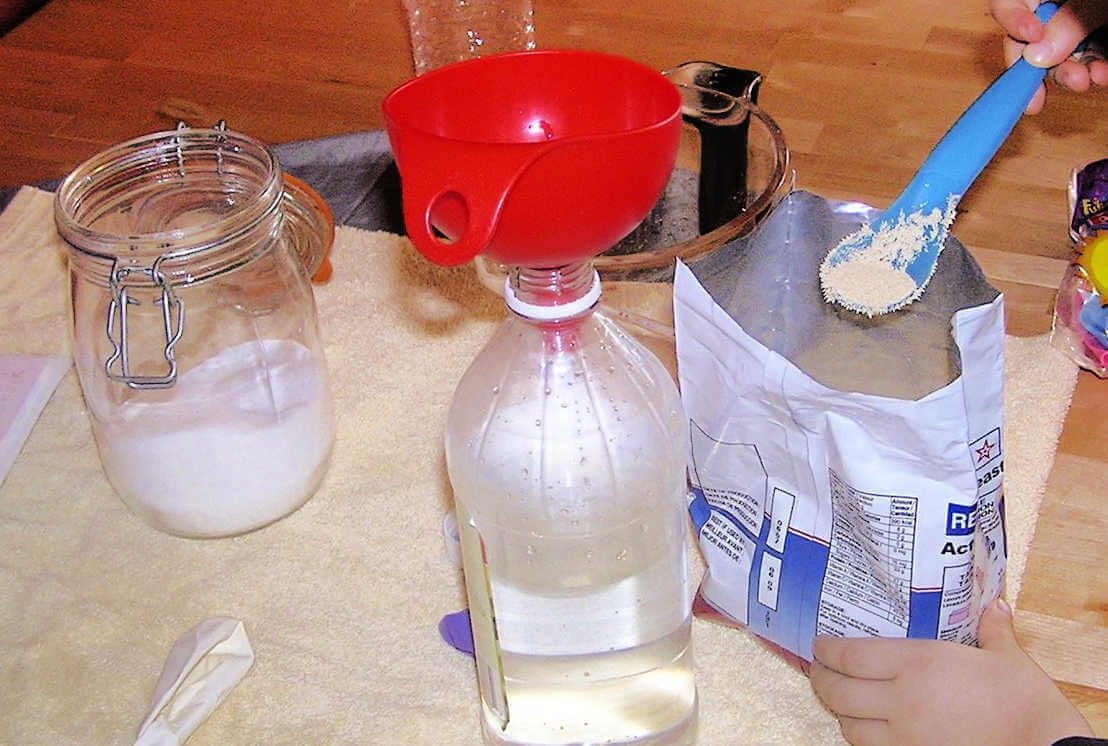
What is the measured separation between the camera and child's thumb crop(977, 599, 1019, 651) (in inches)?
25.5

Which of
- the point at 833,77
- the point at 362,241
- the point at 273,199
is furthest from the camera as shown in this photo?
the point at 833,77

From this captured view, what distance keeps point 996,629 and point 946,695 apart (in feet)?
0.18

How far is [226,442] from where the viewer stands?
0.76 metres

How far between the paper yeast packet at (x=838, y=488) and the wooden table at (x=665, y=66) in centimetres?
35

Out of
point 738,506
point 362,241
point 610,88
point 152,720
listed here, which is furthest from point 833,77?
point 152,720

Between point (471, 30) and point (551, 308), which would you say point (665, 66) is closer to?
point (471, 30)

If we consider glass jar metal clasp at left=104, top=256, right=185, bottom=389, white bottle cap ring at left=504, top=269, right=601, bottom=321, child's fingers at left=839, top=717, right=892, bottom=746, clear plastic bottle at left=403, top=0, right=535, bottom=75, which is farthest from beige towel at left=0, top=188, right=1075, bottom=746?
clear plastic bottle at left=403, top=0, right=535, bottom=75

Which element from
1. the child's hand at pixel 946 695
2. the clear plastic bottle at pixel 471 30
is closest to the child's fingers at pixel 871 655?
the child's hand at pixel 946 695

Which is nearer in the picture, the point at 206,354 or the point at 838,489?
the point at 838,489

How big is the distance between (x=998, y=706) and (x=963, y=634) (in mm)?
42

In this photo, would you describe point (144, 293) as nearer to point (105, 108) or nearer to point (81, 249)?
point (81, 249)

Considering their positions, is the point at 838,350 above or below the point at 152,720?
above

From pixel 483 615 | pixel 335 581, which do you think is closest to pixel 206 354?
pixel 335 581

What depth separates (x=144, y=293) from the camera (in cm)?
75
